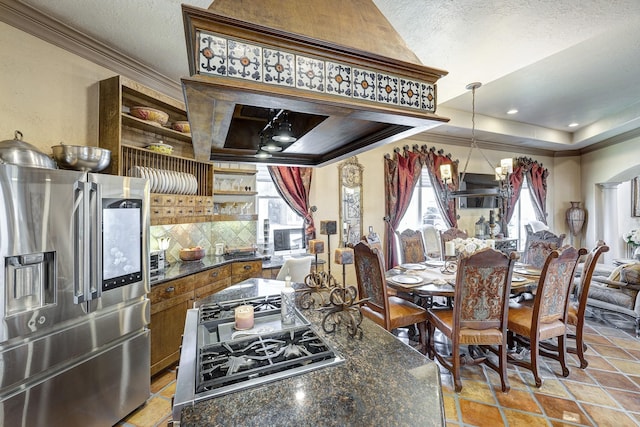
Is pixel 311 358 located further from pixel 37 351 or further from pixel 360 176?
pixel 360 176

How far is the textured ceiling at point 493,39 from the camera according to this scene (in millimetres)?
1914

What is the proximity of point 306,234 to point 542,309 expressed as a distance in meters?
2.91

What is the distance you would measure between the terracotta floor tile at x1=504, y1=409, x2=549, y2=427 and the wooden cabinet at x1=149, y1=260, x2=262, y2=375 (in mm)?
2482

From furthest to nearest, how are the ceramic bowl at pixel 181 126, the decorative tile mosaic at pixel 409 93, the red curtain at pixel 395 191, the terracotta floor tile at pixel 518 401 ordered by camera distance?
the red curtain at pixel 395 191, the ceramic bowl at pixel 181 126, the terracotta floor tile at pixel 518 401, the decorative tile mosaic at pixel 409 93

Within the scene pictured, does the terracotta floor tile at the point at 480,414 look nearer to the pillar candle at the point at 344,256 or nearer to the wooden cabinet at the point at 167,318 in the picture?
the pillar candle at the point at 344,256

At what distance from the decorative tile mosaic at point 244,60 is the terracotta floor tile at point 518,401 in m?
2.80

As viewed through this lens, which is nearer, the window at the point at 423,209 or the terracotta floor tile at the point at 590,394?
the terracotta floor tile at the point at 590,394

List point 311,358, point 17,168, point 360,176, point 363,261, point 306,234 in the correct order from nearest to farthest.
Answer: point 311,358 < point 17,168 < point 363,261 < point 306,234 < point 360,176

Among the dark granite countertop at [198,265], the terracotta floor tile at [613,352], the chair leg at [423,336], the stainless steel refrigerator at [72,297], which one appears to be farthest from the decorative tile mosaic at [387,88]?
the terracotta floor tile at [613,352]

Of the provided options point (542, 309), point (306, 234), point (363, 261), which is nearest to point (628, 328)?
point (542, 309)

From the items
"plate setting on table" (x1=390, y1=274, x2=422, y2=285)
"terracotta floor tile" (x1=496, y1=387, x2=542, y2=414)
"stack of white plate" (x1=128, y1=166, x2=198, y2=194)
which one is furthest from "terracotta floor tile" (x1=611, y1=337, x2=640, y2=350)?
"stack of white plate" (x1=128, y1=166, x2=198, y2=194)

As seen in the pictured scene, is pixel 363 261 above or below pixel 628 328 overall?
above

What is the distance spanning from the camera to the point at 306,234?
14.2ft

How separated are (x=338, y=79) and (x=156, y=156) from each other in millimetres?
2809
